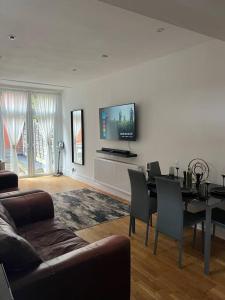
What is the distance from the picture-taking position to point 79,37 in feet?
10.00

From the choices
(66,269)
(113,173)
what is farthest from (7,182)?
(66,269)

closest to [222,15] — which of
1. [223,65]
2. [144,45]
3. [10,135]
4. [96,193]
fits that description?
[223,65]

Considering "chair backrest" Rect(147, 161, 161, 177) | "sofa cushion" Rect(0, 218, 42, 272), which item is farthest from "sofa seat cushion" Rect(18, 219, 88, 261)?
"chair backrest" Rect(147, 161, 161, 177)

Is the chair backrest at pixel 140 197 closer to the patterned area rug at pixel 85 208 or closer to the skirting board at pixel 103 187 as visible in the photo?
the patterned area rug at pixel 85 208

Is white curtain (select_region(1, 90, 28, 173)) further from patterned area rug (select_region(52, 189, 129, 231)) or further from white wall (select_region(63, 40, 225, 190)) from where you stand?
white wall (select_region(63, 40, 225, 190))

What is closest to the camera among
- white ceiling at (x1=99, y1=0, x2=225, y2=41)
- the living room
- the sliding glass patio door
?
the living room

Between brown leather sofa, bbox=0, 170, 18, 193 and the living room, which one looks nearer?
the living room

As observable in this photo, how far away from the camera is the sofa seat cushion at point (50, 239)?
77.1 inches

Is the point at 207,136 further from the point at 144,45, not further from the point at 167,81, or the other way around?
the point at 144,45

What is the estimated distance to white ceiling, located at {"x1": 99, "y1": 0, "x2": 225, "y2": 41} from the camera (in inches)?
70.7

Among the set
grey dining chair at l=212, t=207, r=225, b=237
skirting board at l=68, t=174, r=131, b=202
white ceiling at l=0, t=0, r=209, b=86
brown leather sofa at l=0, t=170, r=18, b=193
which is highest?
white ceiling at l=0, t=0, r=209, b=86

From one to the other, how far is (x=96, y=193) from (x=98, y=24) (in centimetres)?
351

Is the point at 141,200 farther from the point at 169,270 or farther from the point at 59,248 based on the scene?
the point at 59,248

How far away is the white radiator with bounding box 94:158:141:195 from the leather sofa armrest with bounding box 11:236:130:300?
2842mm
